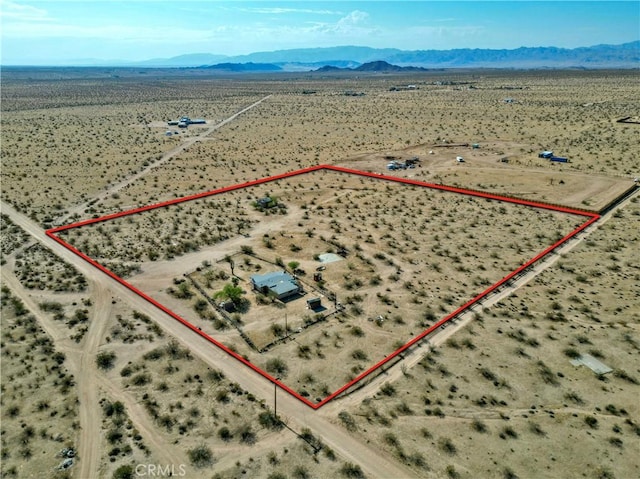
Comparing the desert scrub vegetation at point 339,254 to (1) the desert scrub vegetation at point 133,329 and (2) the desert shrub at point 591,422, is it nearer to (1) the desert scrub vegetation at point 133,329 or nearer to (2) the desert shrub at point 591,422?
(1) the desert scrub vegetation at point 133,329

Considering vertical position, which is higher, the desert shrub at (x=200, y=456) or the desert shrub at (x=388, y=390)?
the desert shrub at (x=388, y=390)

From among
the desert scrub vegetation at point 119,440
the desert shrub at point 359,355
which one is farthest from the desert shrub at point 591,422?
the desert scrub vegetation at point 119,440

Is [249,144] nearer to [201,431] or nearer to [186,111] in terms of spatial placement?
[186,111]

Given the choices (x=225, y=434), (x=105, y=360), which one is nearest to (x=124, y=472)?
(x=225, y=434)

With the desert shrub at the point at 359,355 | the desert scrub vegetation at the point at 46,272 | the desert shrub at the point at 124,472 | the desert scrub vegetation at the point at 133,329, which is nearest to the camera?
the desert shrub at the point at 124,472

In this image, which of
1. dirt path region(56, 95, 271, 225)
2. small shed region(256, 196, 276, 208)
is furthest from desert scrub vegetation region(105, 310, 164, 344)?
small shed region(256, 196, 276, 208)

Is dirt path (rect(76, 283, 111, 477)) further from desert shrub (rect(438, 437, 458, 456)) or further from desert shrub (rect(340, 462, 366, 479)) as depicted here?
desert shrub (rect(438, 437, 458, 456))
